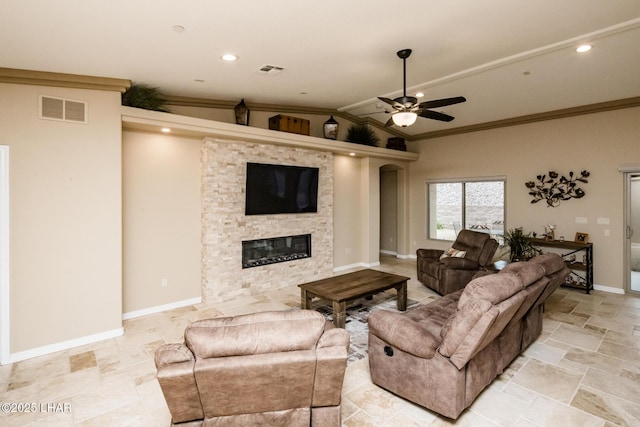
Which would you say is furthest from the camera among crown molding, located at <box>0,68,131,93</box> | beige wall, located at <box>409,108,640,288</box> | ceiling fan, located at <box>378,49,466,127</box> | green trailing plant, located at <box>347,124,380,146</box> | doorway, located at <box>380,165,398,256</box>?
doorway, located at <box>380,165,398,256</box>

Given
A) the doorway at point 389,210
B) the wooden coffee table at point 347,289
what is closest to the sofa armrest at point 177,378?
the wooden coffee table at point 347,289

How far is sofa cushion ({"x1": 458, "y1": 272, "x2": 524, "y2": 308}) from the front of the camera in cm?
222

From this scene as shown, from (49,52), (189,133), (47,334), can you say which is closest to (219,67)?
(189,133)

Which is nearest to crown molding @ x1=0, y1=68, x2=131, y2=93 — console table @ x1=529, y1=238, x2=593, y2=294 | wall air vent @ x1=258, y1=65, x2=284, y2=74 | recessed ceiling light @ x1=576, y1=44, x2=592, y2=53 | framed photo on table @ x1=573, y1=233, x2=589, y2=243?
wall air vent @ x1=258, y1=65, x2=284, y2=74

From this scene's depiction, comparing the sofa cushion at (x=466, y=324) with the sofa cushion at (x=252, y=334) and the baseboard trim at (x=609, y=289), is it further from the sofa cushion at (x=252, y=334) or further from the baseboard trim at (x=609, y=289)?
the baseboard trim at (x=609, y=289)

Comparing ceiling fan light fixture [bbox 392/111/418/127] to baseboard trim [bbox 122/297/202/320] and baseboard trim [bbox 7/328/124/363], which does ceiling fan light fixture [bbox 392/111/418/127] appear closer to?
baseboard trim [bbox 122/297/202/320]

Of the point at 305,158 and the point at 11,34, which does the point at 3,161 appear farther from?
the point at 305,158

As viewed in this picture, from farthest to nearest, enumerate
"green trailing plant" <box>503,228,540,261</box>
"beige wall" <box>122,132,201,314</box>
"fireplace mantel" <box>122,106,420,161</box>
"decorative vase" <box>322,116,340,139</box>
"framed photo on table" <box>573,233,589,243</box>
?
"decorative vase" <box>322,116,340,139</box> → "green trailing plant" <box>503,228,540,261</box> → "framed photo on table" <box>573,233,589,243</box> → "beige wall" <box>122,132,201,314</box> → "fireplace mantel" <box>122,106,420,161</box>

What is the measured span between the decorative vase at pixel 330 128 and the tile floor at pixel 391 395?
4142 mm

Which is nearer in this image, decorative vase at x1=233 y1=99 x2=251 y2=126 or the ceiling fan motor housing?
the ceiling fan motor housing

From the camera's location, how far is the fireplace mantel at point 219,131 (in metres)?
4.02

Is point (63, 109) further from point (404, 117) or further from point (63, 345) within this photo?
point (404, 117)

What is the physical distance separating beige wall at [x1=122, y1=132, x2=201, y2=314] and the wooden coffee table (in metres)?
1.95

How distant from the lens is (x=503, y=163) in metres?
6.64
